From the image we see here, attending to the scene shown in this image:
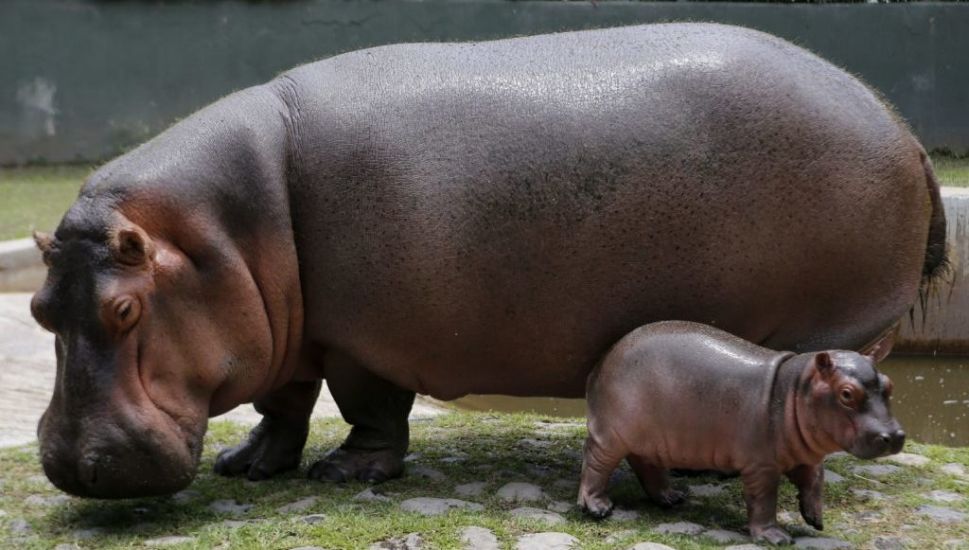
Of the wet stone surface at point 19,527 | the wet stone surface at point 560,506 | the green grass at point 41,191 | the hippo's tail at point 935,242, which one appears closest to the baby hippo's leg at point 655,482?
the wet stone surface at point 560,506

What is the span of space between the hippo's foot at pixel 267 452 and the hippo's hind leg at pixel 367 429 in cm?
17

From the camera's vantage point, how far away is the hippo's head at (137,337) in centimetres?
360

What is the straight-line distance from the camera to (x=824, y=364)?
Result: 324 cm

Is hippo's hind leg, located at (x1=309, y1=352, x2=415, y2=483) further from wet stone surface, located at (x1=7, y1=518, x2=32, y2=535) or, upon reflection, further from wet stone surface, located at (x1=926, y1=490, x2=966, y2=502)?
wet stone surface, located at (x1=926, y1=490, x2=966, y2=502)

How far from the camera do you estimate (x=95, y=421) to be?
11.8ft

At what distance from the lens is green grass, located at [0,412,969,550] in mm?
3564

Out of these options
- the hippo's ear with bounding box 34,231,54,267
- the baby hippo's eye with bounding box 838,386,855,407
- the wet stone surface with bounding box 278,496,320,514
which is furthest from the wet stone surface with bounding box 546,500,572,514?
the hippo's ear with bounding box 34,231,54,267

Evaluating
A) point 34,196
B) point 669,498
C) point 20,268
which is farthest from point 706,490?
point 34,196

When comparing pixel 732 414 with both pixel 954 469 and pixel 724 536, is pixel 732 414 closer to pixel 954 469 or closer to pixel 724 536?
Answer: pixel 724 536

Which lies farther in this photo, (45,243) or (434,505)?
(434,505)

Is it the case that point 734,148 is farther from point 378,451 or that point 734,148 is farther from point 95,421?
point 95,421

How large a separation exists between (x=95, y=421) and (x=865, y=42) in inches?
492

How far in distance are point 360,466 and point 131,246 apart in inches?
45.7

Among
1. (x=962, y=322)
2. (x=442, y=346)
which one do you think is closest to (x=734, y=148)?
(x=442, y=346)
